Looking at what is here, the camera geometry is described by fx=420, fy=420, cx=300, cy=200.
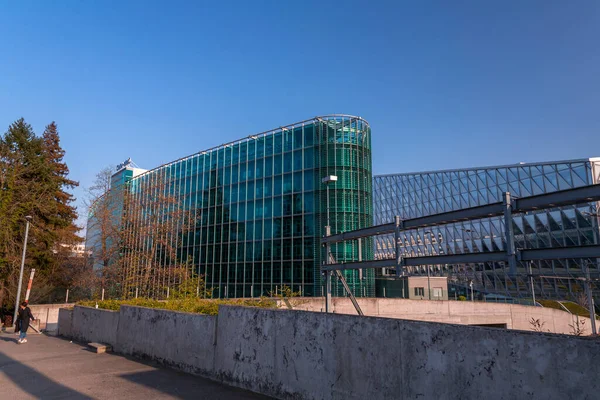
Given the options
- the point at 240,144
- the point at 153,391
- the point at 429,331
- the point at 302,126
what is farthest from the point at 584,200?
the point at 240,144

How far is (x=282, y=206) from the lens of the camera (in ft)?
132

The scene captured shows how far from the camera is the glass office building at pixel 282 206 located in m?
37.6

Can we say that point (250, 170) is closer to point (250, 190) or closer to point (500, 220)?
point (250, 190)

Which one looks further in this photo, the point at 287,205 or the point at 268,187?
the point at 268,187

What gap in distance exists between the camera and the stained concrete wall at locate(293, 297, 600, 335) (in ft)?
82.0

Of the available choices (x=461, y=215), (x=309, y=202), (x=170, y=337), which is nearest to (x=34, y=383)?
(x=170, y=337)

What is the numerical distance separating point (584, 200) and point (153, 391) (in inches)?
335

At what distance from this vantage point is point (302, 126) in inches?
1593

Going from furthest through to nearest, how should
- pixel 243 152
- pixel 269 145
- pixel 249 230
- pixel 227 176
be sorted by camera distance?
pixel 227 176, pixel 243 152, pixel 249 230, pixel 269 145

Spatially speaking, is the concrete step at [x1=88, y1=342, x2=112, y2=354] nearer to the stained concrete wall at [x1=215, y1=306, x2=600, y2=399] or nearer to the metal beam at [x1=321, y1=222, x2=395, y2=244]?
the stained concrete wall at [x1=215, y1=306, x2=600, y2=399]

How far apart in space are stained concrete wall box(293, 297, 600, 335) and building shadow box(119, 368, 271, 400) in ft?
42.2

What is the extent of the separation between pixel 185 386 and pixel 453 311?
26.2 metres

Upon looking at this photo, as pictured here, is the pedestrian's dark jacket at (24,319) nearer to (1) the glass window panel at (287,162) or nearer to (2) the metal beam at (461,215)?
(2) the metal beam at (461,215)

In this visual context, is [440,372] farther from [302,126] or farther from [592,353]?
[302,126]
